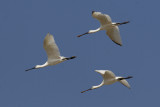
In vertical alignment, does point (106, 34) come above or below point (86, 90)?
above

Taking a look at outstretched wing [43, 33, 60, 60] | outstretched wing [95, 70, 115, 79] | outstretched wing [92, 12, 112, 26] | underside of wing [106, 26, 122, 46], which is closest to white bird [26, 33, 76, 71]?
outstretched wing [43, 33, 60, 60]

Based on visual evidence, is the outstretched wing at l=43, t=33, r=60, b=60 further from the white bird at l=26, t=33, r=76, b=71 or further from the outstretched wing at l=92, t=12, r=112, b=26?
the outstretched wing at l=92, t=12, r=112, b=26

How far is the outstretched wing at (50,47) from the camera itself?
114 feet

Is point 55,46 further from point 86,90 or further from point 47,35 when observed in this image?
point 86,90

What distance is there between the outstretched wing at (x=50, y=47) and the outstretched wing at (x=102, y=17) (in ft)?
8.58

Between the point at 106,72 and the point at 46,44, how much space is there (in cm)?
310

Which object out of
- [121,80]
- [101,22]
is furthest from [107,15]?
[121,80]

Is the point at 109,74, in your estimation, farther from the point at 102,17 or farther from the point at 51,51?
the point at 102,17

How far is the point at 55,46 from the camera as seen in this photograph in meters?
35.2

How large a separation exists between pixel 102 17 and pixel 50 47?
130 inches

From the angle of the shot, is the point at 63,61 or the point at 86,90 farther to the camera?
the point at 86,90

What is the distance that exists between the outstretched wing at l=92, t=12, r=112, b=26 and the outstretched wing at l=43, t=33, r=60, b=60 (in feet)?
8.58

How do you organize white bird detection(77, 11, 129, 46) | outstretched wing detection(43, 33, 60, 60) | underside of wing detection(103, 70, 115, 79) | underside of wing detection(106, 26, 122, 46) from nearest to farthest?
underside of wing detection(103, 70, 115, 79)
outstretched wing detection(43, 33, 60, 60)
white bird detection(77, 11, 129, 46)
underside of wing detection(106, 26, 122, 46)

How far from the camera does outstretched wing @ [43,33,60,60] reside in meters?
34.7
